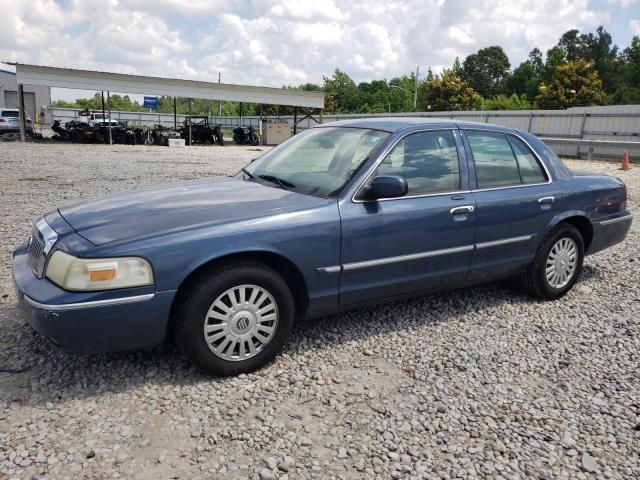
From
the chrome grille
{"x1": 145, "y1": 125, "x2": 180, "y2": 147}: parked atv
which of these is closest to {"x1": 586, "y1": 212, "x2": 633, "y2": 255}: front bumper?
the chrome grille

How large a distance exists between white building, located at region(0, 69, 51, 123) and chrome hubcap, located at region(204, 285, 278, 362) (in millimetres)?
56624

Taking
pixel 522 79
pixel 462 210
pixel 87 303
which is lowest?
pixel 87 303

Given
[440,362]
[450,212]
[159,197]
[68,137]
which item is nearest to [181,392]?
[159,197]

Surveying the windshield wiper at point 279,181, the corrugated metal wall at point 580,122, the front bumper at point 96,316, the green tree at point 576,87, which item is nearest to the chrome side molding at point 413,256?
the windshield wiper at point 279,181

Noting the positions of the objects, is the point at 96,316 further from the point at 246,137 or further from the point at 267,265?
the point at 246,137

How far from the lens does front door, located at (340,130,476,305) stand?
11.7ft

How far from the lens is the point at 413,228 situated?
3.77 m

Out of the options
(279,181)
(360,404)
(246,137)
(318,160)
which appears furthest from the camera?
(246,137)

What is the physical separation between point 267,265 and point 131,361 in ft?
3.61

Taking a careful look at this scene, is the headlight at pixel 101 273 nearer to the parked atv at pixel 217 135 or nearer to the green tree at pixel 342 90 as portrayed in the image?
the parked atv at pixel 217 135

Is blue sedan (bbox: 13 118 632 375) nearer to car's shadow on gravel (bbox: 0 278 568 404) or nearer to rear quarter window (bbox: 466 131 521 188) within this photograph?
rear quarter window (bbox: 466 131 521 188)

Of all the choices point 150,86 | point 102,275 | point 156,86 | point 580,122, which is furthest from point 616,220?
point 156,86

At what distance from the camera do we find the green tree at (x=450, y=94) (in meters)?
52.7

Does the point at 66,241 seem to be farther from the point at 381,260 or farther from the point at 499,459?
the point at 499,459
